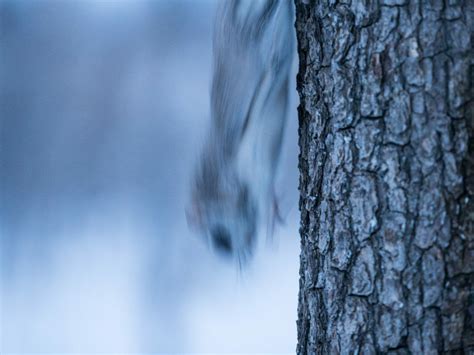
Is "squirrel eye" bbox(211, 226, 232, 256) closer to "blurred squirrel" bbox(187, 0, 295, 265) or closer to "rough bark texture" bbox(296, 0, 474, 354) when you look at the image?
"blurred squirrel" bbox(187, 0, 295, 265)

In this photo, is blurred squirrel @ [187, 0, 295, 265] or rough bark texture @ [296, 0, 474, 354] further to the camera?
blurred squirrel @ [187, 0, 295, 265]

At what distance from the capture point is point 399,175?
0.74 meters

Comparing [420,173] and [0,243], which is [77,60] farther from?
[420,173]

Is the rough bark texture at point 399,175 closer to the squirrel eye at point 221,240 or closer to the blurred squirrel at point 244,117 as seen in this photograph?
the blurred squirrel at point 244,117

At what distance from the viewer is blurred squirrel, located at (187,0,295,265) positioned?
99cm

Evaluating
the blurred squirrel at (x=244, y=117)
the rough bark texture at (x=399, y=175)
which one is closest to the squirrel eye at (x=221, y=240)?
the blurred squirrel at (x=244, y=117)

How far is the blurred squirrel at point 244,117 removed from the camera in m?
0.99

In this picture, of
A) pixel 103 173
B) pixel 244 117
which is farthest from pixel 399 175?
pixel 103 173

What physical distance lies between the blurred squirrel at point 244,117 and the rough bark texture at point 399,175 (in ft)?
0.65

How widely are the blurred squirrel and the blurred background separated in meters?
0.23

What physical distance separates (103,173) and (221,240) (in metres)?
0.40

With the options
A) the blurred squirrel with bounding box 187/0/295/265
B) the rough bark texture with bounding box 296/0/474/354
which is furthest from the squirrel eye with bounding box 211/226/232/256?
the rough bark texture with bounding box 296/0/474/354

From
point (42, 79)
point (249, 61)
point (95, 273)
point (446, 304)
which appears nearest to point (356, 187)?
point (446, 304)

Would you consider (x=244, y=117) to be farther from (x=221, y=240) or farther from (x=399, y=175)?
(x=399, y=175)
